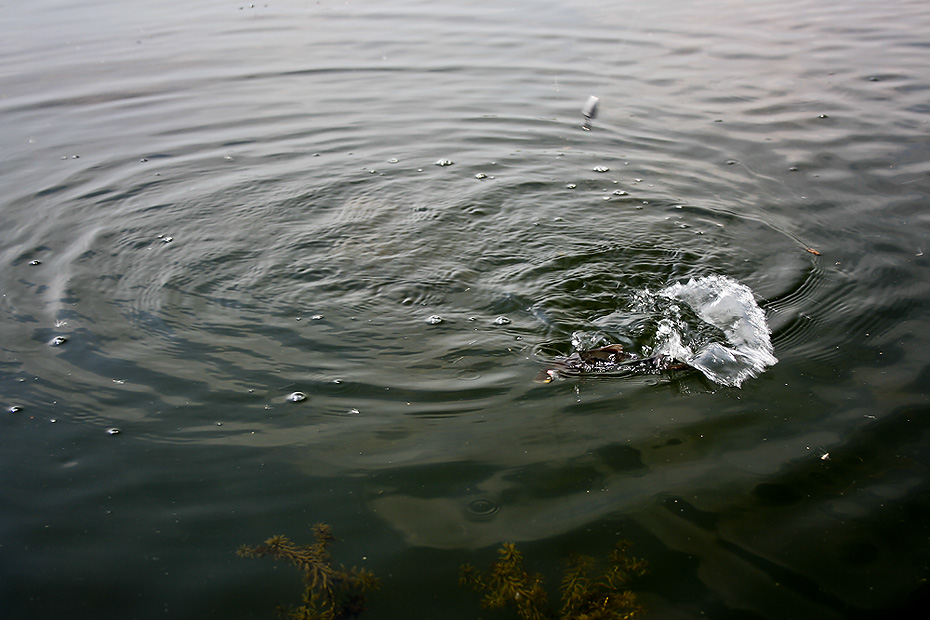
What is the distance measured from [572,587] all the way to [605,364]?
1372 millimetres

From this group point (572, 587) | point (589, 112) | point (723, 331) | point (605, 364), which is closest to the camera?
point (572, 587)

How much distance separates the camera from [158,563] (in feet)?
8.49

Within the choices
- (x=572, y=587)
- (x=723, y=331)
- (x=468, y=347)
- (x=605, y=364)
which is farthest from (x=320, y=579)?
(x=723, y=331)

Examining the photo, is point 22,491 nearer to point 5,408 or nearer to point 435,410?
point 5,408

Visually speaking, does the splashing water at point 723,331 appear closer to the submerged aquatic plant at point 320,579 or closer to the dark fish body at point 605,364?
the dark fish body at point 605,364

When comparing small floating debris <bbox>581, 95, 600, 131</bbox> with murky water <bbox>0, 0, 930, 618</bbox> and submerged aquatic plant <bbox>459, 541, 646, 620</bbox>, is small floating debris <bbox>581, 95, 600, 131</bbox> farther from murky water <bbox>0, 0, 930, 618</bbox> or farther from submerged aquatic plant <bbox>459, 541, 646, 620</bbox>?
submerged aquatic plant <bbox>459, 541, 646, 620</bbox>

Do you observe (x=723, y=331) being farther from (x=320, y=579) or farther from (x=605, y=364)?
(x=320, y=579)

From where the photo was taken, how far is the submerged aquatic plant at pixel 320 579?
7.80 feet

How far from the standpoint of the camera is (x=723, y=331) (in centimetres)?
360

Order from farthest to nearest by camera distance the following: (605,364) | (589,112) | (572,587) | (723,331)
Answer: (589,112) → (723,331) → (605,364) → (572,587)

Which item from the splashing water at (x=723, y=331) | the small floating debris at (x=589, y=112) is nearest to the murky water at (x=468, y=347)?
the splashing water at (x=723, y=331)

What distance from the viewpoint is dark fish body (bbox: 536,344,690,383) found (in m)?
3.42

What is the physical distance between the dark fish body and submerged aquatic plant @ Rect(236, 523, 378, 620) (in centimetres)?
141

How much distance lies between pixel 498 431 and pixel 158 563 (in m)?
1.63
